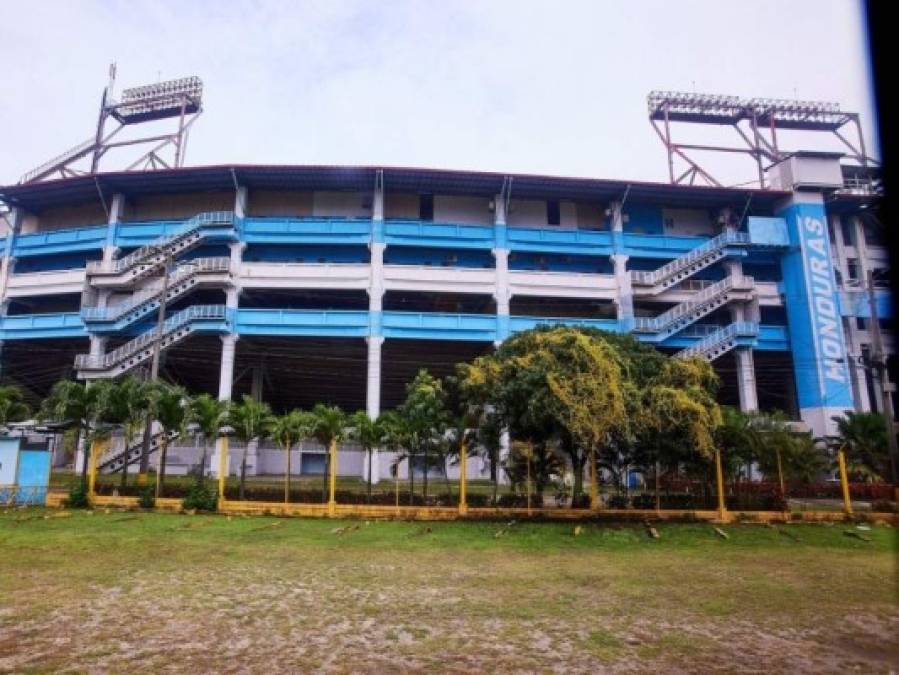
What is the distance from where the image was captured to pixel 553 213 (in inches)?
1470

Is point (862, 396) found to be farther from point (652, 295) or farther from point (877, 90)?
point (877, 90)

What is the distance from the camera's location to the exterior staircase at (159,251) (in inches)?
1273

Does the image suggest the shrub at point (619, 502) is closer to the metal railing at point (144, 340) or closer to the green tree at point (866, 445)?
the green tree at point (866, 445)

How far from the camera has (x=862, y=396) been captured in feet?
112

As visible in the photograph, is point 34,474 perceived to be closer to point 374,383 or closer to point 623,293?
point 374,383

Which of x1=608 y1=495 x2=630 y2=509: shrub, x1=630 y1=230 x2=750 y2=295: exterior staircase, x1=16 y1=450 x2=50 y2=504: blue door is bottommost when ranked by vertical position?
x1=608 y1=495 x2=630 y2=509: shrub

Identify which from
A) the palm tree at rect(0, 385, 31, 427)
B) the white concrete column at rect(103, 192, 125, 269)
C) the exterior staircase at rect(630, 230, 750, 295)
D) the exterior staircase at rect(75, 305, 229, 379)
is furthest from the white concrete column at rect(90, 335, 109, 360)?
the exterior staircase at rect(630, 230, 750, 295)

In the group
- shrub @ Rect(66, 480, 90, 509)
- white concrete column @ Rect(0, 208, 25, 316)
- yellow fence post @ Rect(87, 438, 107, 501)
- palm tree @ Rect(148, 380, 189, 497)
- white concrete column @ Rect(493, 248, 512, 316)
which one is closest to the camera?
shrub @ Rect(66, 480, 90, 509)

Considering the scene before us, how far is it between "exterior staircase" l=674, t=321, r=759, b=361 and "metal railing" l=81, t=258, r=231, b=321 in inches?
1028

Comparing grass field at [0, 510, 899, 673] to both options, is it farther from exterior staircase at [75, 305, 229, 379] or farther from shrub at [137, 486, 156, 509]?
exterior staircase at [75, 305, 229, 379]

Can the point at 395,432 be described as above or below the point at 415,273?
below

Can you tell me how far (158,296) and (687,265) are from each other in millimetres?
29927

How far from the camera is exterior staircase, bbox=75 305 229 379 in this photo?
100 ft

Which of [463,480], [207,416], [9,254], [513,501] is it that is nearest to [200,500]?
[207,416]
